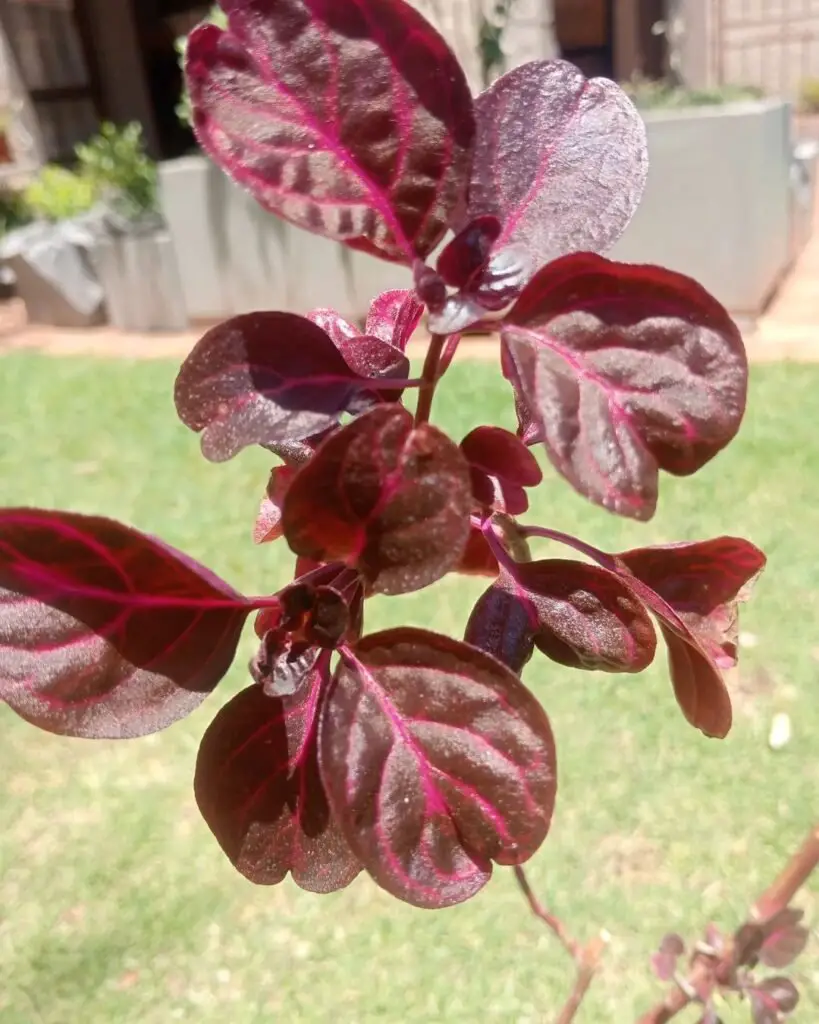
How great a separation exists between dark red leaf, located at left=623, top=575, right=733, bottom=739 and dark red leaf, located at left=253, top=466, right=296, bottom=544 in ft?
0.39

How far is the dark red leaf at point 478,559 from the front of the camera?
378 mm

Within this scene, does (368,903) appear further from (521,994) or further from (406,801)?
(406,801)

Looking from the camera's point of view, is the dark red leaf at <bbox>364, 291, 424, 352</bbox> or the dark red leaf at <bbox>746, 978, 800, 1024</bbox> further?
the dark red leaf at <bbox>746, 978, 800, 1024</bbox>

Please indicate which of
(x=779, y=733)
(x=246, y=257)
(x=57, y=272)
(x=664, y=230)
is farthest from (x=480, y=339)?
(x=779, y=733)

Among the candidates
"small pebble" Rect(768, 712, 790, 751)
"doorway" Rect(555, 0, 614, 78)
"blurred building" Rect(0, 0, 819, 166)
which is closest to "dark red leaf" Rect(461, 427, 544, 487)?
"small pebble" Rect(768, 712, 790, 751)

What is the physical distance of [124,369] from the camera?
3.46 metres

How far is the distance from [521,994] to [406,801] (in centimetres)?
103

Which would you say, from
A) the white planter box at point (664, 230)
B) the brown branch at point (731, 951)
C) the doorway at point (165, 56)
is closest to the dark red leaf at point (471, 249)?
the brown branch at point (731, 951)

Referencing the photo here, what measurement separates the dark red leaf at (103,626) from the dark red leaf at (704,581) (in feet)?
0.50

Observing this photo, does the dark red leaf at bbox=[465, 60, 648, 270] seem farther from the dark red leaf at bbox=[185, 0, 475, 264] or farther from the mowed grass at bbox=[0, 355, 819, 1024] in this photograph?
the mowed grass at bbox=[0, 355, 819, 1024]

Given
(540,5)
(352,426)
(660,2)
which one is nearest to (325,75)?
(352,426)

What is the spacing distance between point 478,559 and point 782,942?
437 millimetres

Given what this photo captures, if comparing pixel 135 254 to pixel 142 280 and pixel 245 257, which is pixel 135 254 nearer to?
pixel 142 280

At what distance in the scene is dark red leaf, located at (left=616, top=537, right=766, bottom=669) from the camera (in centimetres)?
35
